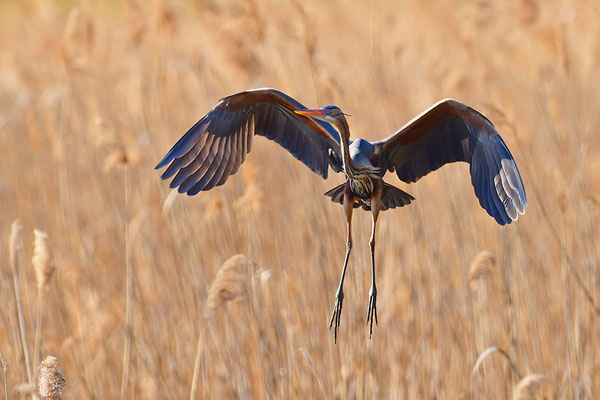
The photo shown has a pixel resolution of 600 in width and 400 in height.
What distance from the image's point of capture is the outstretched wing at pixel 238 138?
6.87ft

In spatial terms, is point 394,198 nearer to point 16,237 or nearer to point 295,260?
point 16,237

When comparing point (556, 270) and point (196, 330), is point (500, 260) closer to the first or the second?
point (556, 270)

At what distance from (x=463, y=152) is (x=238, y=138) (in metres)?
0.69

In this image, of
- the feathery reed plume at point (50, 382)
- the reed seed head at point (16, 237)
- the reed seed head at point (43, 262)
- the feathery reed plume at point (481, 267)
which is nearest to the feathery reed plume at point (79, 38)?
the reed seed head at point (16, 237)

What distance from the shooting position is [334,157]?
7.45ft

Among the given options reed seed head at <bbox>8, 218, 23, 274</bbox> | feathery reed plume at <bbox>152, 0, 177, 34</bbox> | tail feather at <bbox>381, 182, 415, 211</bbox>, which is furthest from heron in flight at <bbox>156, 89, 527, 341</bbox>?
feathery reed plume at <bbox>152, 0, 177, 34</bbox>

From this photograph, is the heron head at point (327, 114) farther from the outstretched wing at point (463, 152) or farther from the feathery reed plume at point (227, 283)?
the feathery reed plume at point (227, 283)

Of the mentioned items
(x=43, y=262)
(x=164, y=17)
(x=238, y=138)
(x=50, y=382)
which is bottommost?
(x=50, y=382)

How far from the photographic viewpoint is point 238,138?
229cm

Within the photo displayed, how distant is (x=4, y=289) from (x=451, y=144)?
Result: 6.75ft

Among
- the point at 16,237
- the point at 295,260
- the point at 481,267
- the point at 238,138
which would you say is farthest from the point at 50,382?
the point at 295,260

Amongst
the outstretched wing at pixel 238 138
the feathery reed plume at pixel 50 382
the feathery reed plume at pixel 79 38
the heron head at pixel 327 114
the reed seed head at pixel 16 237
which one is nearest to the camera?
the heron head at pixel 327 114

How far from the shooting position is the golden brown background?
10.4ft

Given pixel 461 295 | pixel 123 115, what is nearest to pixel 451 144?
pixel 461 295
